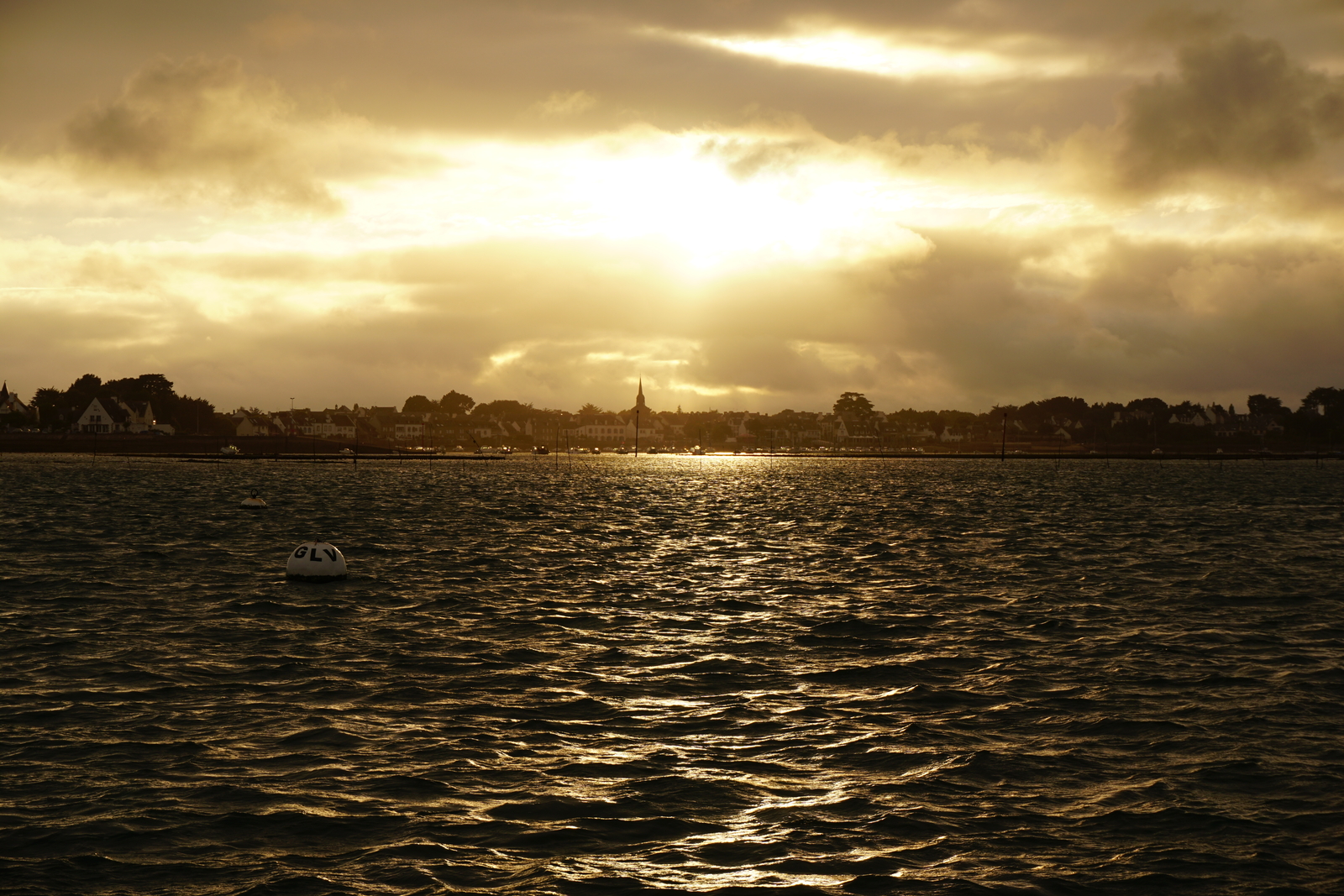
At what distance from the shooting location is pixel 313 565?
4522cm

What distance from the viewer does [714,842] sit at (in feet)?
50.1

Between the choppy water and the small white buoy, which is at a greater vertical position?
the small white buoy

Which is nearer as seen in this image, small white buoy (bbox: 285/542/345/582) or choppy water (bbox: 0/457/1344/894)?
choppy water (bbox: 0/457/1344/894)

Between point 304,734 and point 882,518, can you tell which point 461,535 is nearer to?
point 882,518

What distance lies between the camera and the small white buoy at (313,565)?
45.2 metres

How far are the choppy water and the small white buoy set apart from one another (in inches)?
44.3

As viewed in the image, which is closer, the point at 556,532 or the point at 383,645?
the point at 383,645

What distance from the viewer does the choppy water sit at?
1462 cm

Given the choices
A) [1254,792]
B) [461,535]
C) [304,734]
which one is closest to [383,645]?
[304,734]

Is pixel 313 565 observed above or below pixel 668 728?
above

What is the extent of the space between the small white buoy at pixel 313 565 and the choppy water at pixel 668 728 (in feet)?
3.69

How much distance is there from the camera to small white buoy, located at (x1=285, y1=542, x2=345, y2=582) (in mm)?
45250

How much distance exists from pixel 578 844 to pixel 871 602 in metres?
27.4

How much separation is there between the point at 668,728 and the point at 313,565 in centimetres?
2797
